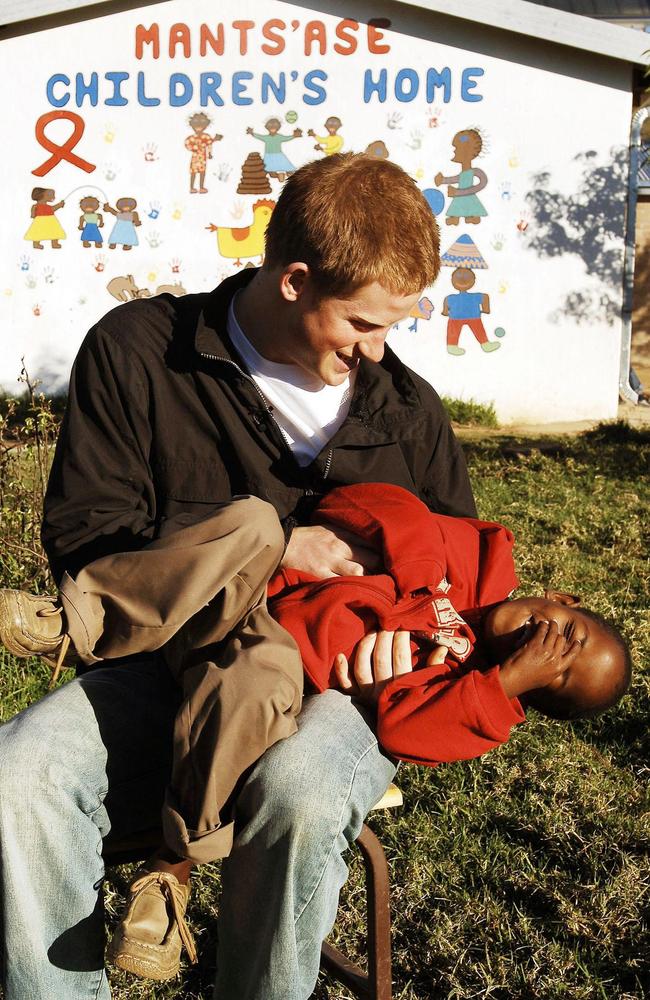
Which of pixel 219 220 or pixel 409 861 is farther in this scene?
pixel 219 220

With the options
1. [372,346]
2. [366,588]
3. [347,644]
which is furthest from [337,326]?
[347,644]

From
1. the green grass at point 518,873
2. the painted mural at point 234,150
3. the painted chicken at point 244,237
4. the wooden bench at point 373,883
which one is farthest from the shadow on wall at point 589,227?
the wooden bench at point 373,883

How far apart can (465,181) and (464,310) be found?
115cm

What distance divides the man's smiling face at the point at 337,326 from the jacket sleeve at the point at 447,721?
2.72 feet

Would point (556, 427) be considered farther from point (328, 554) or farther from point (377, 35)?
point (328, 554)

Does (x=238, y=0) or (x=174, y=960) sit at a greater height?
(x=238, y=0)

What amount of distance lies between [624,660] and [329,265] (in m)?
1.20

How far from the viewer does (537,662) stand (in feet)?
7.80

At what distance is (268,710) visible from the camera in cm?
200

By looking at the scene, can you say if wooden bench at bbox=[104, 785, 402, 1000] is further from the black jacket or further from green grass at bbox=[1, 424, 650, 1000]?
the black jacket

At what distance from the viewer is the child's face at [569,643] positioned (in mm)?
2572

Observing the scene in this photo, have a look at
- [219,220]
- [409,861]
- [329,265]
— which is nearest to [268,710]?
[329,265]

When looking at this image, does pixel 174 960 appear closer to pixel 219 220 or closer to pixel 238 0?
pixel 219 220

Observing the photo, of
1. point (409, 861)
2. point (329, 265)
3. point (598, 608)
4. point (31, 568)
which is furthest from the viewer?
point (598, 608)
